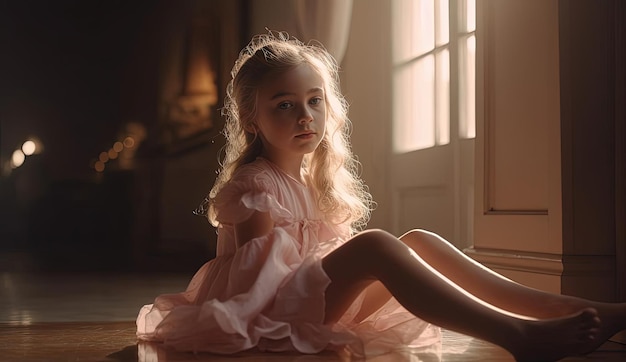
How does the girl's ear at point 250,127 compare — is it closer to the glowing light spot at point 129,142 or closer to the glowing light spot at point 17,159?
the glowing light spot at point 129,142

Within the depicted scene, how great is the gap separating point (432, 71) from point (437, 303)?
203 centimetres

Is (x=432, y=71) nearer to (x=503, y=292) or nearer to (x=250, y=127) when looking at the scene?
(x=250, y=127)

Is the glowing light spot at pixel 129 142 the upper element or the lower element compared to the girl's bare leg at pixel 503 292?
upper

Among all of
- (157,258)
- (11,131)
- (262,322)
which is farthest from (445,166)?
(11,131)

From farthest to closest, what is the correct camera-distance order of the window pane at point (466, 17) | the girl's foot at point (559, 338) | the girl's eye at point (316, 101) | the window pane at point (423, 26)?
the window pane at point (423, 26), the window pane at point (466, 17), the girl's eye at point (316, 101), the girl's foot at point (559, 338)

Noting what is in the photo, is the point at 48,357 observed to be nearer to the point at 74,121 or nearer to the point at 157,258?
the point at 157,258

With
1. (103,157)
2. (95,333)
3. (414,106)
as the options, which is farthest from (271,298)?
(103,157)

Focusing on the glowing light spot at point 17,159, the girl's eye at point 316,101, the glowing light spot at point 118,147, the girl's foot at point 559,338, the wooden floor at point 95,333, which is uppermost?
the glowing light spot at point 118,147

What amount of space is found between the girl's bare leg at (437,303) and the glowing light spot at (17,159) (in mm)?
5682

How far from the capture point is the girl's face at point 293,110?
158 cm

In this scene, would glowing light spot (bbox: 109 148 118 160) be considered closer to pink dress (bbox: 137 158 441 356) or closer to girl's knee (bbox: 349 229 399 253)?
pink dress (bbox: 137 158 441 356)

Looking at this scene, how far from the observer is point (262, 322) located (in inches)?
55.3

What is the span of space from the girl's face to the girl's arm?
0.57 ft

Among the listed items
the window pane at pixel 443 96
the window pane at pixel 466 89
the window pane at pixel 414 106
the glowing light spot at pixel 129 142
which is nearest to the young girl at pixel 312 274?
the window pane at pixel 466 89
